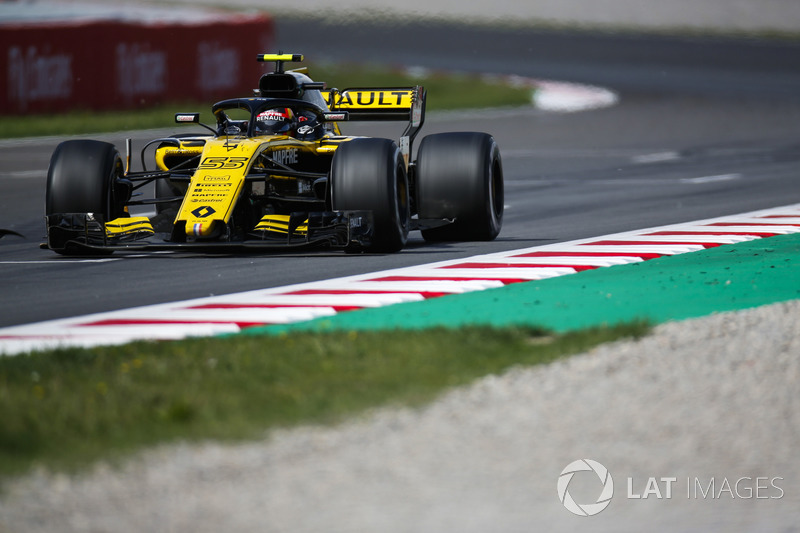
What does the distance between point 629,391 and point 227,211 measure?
4871 millimetres

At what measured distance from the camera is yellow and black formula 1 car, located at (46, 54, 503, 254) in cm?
1038

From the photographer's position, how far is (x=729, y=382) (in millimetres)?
6250

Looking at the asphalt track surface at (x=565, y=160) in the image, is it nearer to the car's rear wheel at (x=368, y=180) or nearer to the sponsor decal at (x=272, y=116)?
the car's rear wheel at (x=368, y=180)

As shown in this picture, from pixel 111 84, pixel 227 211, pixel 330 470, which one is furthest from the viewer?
pixel 111 84

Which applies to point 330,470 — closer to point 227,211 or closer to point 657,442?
point 657,442

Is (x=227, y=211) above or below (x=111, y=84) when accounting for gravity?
above

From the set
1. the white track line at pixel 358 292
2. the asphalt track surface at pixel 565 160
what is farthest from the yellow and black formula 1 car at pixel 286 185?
the white track line at pixel 358 292

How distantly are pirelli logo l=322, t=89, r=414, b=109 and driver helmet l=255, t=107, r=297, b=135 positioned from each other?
0.92 meters

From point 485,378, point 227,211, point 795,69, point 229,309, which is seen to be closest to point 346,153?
point 227,211

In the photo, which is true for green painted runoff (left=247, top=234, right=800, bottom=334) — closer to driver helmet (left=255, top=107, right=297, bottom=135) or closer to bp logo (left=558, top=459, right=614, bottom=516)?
bp logo (left=558, top=459, right=614, bottom=516)

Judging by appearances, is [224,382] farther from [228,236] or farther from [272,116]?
[272,116]

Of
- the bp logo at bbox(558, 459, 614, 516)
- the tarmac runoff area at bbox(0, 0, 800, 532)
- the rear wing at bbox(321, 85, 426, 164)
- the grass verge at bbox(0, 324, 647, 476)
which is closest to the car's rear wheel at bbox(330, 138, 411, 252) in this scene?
the rear wing at bbox(321, 85, 426, 164)

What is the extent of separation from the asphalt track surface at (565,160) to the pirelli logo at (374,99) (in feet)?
3.79

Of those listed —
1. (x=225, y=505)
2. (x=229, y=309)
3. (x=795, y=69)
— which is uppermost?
(x=225, y=505)
